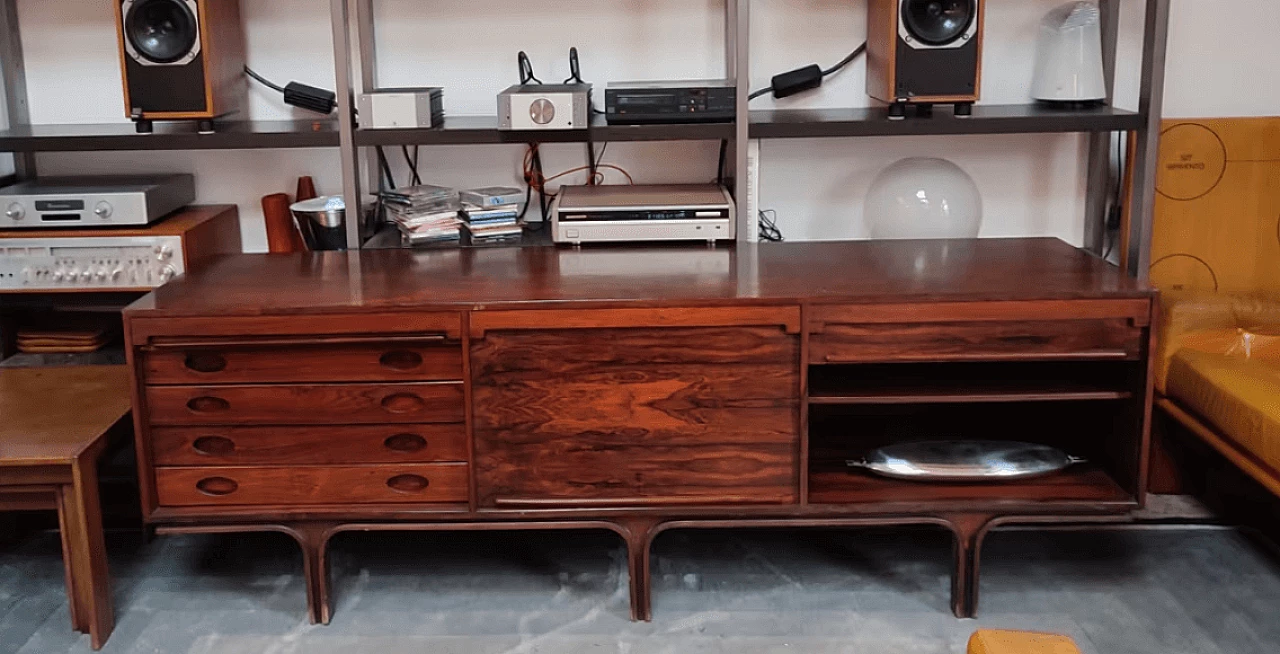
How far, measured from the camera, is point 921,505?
2371mm

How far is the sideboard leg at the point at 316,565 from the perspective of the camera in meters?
2.39

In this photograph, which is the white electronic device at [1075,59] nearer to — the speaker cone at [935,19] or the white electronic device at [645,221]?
the speaker cone at [935,19]

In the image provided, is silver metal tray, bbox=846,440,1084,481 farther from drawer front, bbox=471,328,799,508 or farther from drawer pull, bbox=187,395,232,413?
drawer pull, bbox=187,395,232,413

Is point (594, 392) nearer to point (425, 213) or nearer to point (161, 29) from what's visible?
point (425, 213)

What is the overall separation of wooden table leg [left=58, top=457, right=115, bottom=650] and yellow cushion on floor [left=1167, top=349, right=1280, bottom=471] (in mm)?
2134

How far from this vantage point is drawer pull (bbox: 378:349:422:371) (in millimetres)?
2322

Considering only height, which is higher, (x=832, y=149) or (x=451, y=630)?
(x=832, y=149)

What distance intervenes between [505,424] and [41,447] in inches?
32.3

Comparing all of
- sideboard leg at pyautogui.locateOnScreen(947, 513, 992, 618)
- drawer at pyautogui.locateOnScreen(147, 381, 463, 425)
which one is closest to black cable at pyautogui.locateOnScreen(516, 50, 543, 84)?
drawer at pyautogui.locateOnScreen(147, 381, 463, 425)

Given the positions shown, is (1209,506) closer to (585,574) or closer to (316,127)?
(585,574)

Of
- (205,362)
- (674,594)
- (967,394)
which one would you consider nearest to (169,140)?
(205,362)

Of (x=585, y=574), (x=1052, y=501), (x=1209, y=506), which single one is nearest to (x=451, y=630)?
(x=585, y=574)

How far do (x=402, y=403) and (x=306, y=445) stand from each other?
0.19 m

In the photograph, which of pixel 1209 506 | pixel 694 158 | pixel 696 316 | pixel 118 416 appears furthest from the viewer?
pixel 694 158
